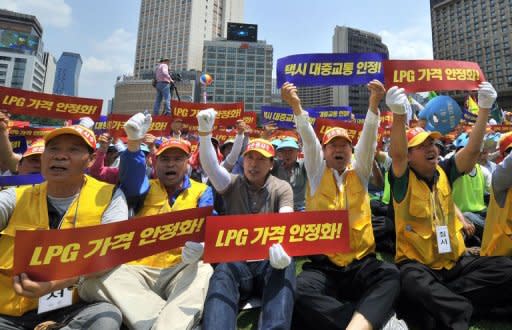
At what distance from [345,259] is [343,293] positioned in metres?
0.31

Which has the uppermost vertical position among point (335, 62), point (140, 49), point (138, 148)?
point (140, 49)

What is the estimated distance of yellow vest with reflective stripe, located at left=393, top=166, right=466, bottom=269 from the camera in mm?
2949

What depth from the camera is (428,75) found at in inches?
155

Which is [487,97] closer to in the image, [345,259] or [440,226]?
[440,226]

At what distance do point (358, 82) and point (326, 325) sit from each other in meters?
3.07

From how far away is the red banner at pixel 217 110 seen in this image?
732 cm

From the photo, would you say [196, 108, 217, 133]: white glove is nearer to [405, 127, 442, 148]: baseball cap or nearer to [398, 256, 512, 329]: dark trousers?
[405, 127, 442, 148]: baseball cap

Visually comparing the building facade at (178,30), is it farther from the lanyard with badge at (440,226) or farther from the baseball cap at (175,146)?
the lanyard with badge at (440,226)

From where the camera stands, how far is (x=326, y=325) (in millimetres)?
2512

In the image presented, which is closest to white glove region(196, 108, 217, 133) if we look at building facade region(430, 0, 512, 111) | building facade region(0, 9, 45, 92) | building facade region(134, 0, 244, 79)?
building facade region(430, 0, 512, 111)

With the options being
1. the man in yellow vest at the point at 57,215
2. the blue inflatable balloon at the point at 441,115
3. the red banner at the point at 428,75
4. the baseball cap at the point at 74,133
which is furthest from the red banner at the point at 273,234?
the blue inflatable balloon at the point at 441,115

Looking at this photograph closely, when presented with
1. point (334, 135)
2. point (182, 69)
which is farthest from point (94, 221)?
point (182, 69)

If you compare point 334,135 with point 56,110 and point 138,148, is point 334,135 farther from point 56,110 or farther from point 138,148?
point 56,110

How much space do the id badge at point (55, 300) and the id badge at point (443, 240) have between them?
10.1ft
